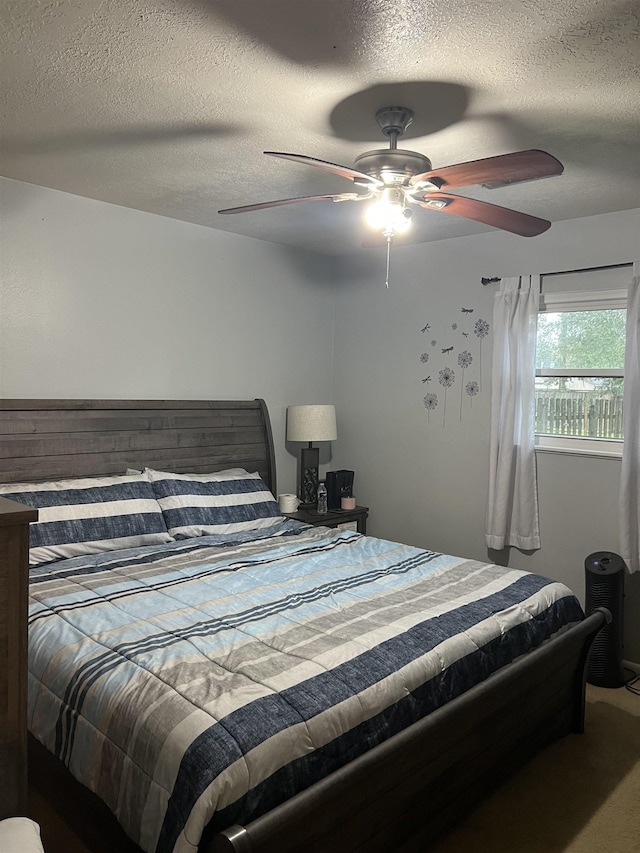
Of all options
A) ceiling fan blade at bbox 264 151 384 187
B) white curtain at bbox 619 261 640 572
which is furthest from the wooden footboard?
ceiling fan blade at bbox 264 151 384 187

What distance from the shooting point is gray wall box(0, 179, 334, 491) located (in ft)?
11.1

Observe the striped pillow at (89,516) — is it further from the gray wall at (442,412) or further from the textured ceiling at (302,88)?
the gray wall at (442,412)

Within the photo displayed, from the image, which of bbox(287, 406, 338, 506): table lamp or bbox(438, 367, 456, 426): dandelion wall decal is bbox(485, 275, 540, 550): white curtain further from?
bbox(287, 406, 338, 506): table lamp

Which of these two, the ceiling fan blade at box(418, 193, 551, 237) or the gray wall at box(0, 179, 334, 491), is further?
the gray wall at box(0, 179, 334, 491)

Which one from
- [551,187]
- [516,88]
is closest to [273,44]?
[516,88]

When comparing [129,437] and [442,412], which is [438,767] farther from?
[442,412]

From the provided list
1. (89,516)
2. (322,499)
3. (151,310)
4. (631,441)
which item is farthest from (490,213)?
(322,499)

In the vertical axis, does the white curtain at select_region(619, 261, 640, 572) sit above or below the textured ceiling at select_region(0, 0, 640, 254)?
below

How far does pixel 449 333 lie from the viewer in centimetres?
433

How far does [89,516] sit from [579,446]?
2.77 metres

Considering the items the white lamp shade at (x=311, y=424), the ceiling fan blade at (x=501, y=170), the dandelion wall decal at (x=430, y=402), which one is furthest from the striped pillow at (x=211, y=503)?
the ceiling fan blade at (x=501, y=170)

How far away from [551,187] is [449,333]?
4.33 ft

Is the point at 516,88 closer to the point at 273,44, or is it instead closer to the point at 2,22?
the point at 273,44

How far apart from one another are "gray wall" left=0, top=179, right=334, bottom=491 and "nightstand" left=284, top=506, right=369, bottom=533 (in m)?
0.50
